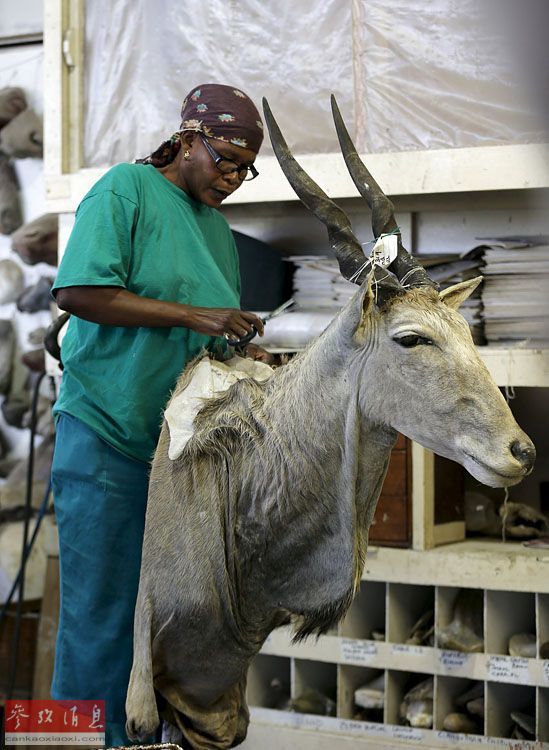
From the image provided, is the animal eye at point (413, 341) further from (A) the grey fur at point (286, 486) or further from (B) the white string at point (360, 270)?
(B) the white string at point (360, 270)

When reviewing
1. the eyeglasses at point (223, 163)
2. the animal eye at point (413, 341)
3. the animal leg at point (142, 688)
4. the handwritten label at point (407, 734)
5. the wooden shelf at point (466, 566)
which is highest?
the eyeglasses at point (223, 163)

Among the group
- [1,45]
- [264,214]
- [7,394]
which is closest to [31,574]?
[7,394]

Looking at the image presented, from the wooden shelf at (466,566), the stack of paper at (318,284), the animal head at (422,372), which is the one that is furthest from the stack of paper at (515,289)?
the animal head at (422,372)

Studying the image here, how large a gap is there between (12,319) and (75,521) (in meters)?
2.64

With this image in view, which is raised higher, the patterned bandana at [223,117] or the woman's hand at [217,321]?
the patterned bandana at [223,117]

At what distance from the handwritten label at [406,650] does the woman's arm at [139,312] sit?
1.45 m

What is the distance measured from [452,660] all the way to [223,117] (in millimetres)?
1743

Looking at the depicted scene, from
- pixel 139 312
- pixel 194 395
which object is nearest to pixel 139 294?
pixel 139 312

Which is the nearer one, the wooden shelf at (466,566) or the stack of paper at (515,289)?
the wooden shelf at (466,566)

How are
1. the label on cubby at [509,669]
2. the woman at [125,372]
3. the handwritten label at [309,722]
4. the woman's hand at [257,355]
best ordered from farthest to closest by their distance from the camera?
the handwritten label at [309,722] < the label on cubby at [509,669] < the woman's hand at [257,355] < the woman at [125,372]

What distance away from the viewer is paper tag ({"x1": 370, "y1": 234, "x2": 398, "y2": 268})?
171 cm

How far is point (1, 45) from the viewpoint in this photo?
4.50 metres

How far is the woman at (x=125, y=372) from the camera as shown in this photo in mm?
1899

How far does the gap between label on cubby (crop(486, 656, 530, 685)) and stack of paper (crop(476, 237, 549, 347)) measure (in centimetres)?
92
